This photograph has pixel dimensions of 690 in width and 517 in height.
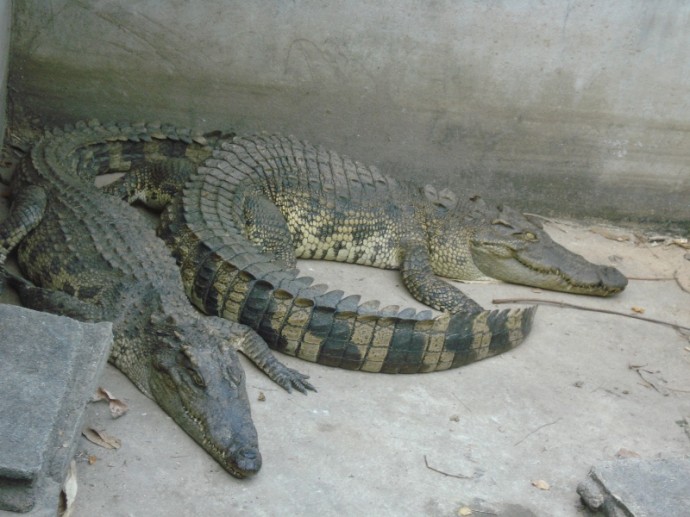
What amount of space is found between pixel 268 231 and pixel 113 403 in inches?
69.2

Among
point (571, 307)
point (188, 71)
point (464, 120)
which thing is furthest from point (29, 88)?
point (571, 307)

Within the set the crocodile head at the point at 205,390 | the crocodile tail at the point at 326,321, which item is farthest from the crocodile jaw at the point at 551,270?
the crocodile head at the point at 205,390

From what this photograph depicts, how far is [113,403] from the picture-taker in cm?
359

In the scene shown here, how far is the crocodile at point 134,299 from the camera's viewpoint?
3.50 metres

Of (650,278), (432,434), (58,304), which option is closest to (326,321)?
(432,434)

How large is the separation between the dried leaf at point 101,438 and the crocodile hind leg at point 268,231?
5.92 ft

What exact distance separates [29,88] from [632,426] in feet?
13.4

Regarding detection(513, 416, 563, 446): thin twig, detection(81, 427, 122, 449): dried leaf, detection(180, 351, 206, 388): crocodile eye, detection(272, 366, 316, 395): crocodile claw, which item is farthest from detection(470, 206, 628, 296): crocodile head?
detection(81, 427, 122, 449): dried leaf

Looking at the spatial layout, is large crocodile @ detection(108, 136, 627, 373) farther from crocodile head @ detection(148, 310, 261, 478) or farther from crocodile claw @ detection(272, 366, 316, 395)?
crocodile head @ detection(148, 310, 261, 478)

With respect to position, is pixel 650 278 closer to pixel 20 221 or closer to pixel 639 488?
pixel 639 488

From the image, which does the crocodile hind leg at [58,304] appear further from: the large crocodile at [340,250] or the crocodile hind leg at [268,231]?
the crocodile hind leg at [268,231]

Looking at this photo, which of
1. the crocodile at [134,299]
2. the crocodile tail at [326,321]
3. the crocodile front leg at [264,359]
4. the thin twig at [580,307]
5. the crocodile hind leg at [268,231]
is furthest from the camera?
the thin twig at [580,307]

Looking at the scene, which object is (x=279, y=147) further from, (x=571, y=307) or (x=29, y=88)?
(x=571, y=307)

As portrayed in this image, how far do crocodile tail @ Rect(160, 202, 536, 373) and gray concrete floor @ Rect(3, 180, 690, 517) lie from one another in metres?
0.09
